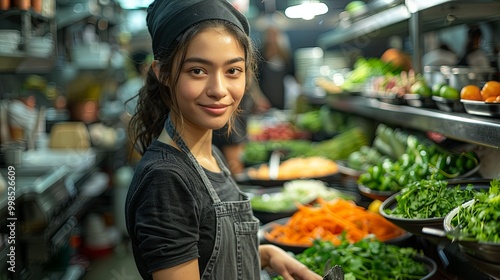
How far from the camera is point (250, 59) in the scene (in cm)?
192

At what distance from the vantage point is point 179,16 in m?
1.70

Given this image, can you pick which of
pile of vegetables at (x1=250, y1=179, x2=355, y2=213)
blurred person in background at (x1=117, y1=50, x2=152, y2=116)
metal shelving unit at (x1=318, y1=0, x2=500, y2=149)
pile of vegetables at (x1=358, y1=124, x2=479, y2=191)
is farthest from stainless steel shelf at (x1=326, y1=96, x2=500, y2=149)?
blurred person in background at (x1=117, y1=50, x2=152, y2=116)

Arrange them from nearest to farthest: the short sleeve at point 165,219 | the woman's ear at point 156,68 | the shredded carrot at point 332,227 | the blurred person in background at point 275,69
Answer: the short sleeve at point 165,219 → the woman's ear at point 156,68 → the shredded carrot at point 332,227 → the blurred person in background at point 275,69

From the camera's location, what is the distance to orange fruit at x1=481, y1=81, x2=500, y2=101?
1.97 meters

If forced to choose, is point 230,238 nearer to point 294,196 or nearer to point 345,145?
point 294,196

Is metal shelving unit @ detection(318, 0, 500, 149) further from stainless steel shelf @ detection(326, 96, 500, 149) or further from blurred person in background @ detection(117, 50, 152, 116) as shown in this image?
blurred person in background @ detection(117, 50, 152, 116)

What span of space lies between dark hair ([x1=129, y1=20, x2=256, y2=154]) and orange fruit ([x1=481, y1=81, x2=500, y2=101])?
2.78ft

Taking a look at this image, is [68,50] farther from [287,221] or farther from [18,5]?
[287,221]

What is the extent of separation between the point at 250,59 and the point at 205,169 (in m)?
0.42

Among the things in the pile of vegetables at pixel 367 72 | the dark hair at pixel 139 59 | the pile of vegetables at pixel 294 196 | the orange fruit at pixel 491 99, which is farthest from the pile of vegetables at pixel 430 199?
the pile of vegetables at pixel 367 72

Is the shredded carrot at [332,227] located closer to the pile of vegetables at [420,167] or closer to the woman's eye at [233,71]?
the pile of vegetables at [420,167]

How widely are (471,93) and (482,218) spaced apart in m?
0.84

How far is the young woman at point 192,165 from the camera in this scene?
1.56m

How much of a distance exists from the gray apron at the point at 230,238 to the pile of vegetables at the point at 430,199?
519 millimetres
